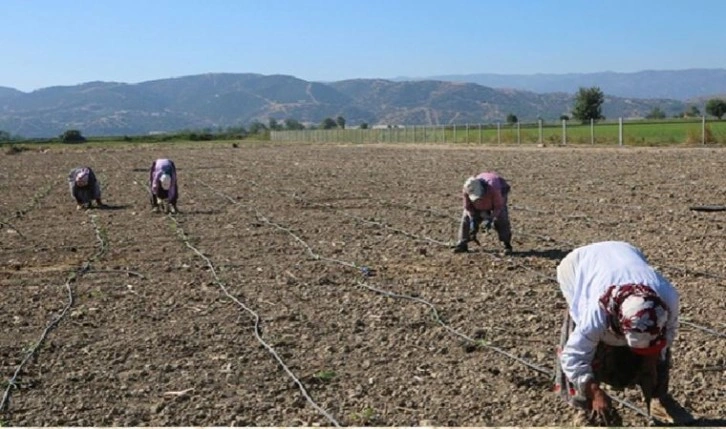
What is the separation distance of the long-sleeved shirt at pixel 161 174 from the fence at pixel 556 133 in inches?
856

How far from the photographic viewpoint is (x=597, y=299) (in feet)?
15.2

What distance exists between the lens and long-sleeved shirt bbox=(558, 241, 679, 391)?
4602mm

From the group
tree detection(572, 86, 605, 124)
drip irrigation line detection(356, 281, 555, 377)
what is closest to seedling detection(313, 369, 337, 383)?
drip irrigation line detection(356, 281, 555, 377)

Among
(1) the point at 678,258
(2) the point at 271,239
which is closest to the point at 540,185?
(2) the point at 271,239

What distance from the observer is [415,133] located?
209 feet

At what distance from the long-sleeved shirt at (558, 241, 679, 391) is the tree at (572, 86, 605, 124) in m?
59.2

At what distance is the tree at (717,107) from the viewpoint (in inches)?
2308

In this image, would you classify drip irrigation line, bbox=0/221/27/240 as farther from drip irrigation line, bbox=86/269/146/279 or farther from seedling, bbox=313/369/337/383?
seedling, bbox=313/369/337/383

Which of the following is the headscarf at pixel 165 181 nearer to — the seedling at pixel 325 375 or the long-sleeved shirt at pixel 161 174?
the long-sleeved shirt at pixel 161 174

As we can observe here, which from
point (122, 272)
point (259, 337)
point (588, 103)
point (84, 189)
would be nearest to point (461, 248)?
point (122, 272)

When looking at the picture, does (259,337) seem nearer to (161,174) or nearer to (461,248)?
(461,248)

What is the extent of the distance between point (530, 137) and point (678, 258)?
35390mm

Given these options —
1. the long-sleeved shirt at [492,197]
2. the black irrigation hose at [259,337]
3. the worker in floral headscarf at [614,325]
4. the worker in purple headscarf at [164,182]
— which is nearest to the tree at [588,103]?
the worker in purple headscarf at [164,182]

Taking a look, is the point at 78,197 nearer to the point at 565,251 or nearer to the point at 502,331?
the point at 565,251
